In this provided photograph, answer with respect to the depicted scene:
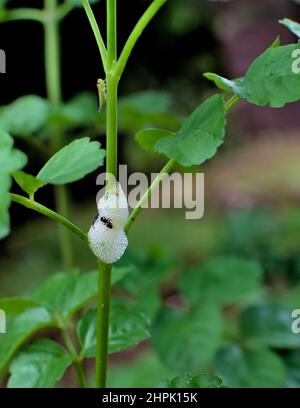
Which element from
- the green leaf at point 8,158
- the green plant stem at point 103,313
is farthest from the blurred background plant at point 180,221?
the green leaf at point 8,158

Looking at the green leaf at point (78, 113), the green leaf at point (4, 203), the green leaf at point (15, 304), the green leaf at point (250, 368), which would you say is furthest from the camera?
the green leaf at point (78, 113)

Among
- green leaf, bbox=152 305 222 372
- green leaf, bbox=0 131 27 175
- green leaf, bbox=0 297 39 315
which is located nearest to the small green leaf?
green leaf, bbox=0 131 27 175

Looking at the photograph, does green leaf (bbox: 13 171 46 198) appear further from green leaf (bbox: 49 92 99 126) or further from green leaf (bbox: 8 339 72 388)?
green leaf (bbox: 49 92 99 126)

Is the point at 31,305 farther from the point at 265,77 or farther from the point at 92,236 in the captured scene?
the point at 265,77

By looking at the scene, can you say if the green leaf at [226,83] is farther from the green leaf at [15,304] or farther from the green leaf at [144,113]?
the green leaf at [144,113]

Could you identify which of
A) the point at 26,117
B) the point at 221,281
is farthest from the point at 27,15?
the point at 221,281

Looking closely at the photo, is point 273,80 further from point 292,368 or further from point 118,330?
point 292,368
